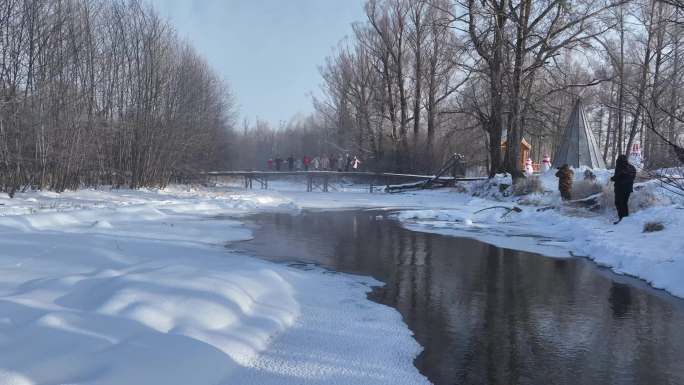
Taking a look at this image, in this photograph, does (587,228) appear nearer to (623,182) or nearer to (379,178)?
(623,182)

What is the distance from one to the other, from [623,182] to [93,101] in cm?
2120

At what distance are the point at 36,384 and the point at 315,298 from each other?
12.2ft

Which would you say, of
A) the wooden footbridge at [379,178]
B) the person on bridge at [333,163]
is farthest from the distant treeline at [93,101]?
the person on bridge at [333,163]

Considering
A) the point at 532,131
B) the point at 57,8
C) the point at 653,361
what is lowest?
the point at 653,361

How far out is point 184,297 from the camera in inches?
225

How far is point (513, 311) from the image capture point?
6.52 meters

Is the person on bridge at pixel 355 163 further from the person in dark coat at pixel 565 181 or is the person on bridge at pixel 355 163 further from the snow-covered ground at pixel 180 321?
the snow-covered ground at pixel 180 321

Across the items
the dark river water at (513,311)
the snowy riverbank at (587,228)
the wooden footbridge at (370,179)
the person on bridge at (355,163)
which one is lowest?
the dark river water at (513,311)

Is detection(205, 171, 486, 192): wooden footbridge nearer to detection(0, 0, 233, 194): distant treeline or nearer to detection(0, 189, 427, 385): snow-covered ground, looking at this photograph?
detection(0, 0, 233, 194): distant treeline

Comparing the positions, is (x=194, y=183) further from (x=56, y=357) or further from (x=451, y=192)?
(x=56, y=357)

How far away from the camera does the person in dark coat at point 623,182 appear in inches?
545

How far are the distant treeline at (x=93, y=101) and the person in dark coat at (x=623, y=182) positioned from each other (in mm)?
17888

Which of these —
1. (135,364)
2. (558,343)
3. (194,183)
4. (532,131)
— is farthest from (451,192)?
(135,364)

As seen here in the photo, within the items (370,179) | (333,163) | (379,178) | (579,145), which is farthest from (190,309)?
(333,163)
